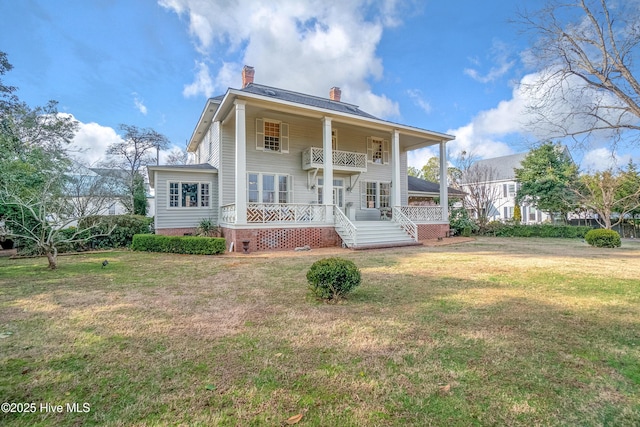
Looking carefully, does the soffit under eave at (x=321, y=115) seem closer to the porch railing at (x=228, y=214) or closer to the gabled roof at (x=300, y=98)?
the gabled roof at (x=300, y=98)

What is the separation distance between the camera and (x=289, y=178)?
50.8ft

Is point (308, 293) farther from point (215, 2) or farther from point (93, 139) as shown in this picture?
point (93, 139)

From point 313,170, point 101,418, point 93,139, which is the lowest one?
point 101,418

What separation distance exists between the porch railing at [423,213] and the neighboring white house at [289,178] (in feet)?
0.19

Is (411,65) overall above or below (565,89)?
above

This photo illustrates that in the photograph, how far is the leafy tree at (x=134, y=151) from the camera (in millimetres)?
29703

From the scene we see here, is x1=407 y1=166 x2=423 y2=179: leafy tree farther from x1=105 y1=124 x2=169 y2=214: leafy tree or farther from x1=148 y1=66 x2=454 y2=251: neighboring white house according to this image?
x1=105 y1=124 x2=169 y2=214: leafy tree

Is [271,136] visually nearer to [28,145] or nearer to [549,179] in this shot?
[28,145]

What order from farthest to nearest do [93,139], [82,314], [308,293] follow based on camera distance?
[93,139] < [308,293] < [82,314]

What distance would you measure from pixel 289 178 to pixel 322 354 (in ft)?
43.0

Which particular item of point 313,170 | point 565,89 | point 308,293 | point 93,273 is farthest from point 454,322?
point 313,170

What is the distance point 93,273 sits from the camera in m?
7.09

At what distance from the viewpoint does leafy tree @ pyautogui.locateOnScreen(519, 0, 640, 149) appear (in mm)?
9602

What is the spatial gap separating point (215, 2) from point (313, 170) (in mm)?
8126
